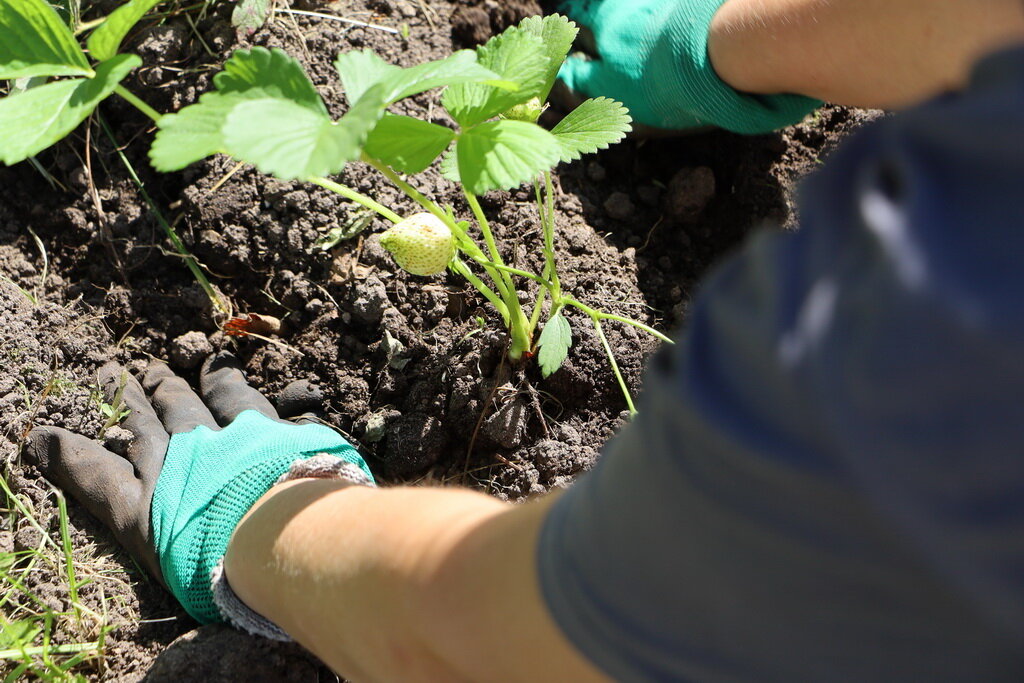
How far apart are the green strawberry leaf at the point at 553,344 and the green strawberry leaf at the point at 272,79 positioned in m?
0.55

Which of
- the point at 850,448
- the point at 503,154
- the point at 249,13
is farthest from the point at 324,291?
the point at 850,448

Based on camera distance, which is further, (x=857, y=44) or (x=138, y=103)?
(x=857, y=44)

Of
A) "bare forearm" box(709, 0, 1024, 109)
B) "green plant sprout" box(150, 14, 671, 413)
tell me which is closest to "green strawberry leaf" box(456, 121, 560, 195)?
"green plant sprout" box(150, 14, 671, 413)

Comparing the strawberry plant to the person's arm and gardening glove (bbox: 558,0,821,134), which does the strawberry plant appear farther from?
gardening glove (bbox: 558,0,821,134)

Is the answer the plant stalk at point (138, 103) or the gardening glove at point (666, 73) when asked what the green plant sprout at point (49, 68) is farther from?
the gardening glove at point (666, 73)

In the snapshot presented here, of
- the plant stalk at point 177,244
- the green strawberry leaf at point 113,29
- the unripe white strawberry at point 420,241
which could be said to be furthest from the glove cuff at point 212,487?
the green strawberry leaf at point 113,29

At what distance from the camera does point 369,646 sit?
0.91 meters

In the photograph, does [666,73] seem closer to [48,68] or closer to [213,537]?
[48,68]

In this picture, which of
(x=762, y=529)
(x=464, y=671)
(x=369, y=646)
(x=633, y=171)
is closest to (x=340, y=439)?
(x=369, y=646)

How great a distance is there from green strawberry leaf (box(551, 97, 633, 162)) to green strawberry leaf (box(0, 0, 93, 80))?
1.97ft

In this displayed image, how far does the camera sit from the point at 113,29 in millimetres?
901

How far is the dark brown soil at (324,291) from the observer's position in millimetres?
1408

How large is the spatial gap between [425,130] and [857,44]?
2.40 feet

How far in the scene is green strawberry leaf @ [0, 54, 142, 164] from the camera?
0.83m
